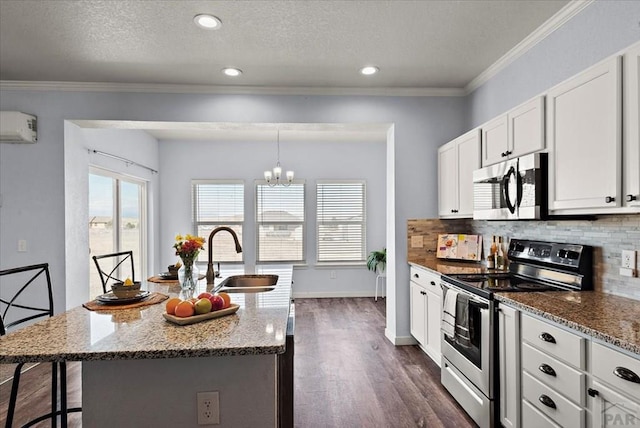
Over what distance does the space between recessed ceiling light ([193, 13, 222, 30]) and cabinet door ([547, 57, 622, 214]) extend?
2169 millimetres

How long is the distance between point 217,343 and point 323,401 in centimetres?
172

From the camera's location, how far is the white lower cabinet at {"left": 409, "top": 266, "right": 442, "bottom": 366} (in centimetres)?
312

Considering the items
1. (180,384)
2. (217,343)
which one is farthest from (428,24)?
(180,384)

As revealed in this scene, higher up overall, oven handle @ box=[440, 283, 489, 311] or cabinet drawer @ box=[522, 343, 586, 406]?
oven handle @ box=[440, 283, 489, 311]

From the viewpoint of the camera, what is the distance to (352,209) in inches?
250

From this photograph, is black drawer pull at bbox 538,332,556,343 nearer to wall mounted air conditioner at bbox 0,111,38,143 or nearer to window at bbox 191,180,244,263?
wall mounted air conditioner at bbox 0,111,38,143

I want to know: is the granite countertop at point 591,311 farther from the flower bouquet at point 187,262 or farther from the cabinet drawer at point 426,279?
the flower bouquet at point 187,262

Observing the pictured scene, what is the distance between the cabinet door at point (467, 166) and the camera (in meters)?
3.07

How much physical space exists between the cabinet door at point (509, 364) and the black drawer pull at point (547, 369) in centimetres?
19

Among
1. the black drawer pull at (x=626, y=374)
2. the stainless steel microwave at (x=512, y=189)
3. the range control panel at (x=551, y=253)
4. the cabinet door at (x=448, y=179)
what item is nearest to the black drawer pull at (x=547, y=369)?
the black drawer pull at (x=626, y=374)

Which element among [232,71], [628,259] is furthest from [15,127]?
[628,259]

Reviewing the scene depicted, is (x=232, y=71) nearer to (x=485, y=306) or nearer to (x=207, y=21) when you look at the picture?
(x=207, y=21)

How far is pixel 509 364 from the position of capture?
2.06 meters

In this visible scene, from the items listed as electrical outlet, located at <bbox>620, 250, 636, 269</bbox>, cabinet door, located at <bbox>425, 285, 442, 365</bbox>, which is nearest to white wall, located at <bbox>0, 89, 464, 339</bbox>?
cabinet door, located at <bbox>425, 285, 442, 365</bbox>
